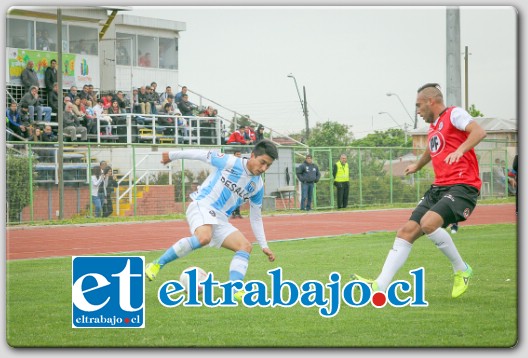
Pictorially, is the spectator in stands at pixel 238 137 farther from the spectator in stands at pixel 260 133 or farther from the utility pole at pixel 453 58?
the utility pole at pixel 453 58

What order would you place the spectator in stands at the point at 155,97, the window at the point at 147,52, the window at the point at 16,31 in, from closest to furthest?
the window at the point at 16,31, the spectator in stands at the point at 155,97, the window at the point at 147,52

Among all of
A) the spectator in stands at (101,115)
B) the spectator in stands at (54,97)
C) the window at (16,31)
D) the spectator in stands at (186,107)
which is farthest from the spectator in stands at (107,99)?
the window at (16,31)

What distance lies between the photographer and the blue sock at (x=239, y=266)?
7.71 m

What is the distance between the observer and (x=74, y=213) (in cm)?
1769

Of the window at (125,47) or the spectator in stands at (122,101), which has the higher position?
the window at (125,47)

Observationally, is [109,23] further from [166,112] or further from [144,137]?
[144,137]

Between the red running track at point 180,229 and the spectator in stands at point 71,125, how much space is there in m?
1.49

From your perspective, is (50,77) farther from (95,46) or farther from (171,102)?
(95,46)

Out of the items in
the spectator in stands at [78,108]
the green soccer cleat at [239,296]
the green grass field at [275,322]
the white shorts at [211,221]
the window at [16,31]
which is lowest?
the green grass field at [275,322]

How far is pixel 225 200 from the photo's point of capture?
8.55 metres

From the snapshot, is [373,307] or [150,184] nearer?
[373,307]

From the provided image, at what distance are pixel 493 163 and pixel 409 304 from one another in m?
2.49

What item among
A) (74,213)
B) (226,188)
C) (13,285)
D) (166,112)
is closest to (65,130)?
(74,213)
